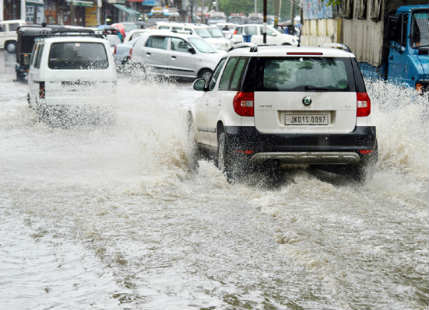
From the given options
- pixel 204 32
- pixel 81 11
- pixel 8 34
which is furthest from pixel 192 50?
pixel 81 11

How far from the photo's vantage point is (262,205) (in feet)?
25.1

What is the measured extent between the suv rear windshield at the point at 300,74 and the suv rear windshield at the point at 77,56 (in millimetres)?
7203

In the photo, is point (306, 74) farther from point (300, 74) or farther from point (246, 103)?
point (246, 103)

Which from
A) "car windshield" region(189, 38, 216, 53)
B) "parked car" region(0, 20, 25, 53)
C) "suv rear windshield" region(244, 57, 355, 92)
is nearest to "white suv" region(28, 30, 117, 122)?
"suv rear windshield" region(244, 57, 355, 92)

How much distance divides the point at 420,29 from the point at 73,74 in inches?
250

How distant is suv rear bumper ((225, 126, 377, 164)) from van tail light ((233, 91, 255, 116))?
17cm

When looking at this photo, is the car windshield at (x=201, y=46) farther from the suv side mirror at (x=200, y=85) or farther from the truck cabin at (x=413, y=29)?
the suv side mirror at (x=200, y=85)

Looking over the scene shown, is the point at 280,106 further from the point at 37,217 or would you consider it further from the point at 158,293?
the point at 158,293

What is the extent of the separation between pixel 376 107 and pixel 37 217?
810cm

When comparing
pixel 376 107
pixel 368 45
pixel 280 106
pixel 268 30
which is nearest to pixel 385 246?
pixel 280 106

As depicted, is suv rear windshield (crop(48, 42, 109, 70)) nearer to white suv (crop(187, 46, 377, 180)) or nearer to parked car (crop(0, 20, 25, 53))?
white suv (crop(187, 46, 377, 180))

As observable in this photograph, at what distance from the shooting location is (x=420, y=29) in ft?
46.4

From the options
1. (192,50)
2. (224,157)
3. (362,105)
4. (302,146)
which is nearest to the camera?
(302,146)

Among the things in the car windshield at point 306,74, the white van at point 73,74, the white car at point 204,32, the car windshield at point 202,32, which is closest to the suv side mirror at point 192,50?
the white van at point 73,74
